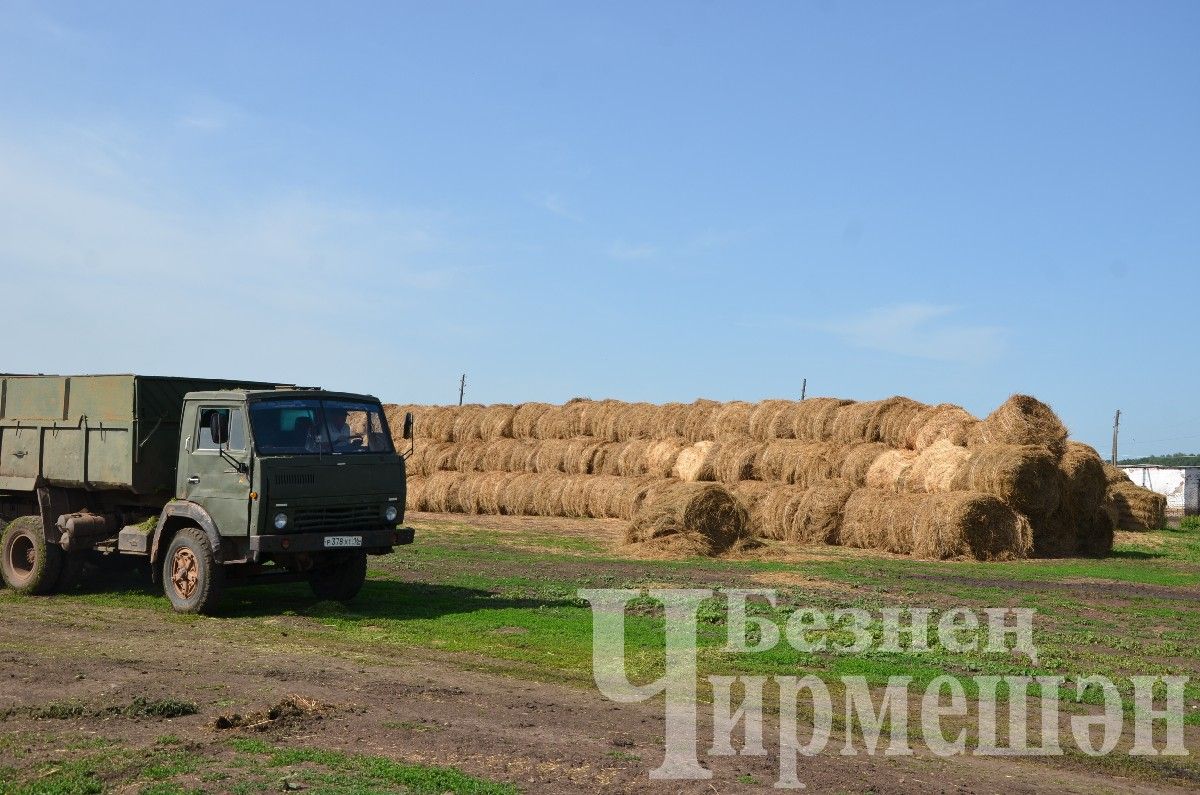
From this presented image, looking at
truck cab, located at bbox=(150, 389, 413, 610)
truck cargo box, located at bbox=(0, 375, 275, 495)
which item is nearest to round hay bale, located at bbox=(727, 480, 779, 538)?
truck cab, located at bbox=(150, 389, 413, 610)

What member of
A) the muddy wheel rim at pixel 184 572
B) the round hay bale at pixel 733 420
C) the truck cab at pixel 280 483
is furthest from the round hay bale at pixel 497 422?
the muddy wheel rim at pixel 184 572

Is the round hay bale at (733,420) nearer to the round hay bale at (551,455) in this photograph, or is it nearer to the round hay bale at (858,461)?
the round hay bale at (858,461)

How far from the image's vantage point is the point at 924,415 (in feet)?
91.2

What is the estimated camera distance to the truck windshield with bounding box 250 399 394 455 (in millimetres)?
13891

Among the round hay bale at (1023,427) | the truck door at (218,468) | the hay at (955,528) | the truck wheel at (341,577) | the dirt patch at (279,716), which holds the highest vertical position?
the round hay bale at (1023,427)

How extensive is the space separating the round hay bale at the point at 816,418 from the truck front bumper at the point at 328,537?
56.2 feet

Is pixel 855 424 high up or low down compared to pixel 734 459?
up

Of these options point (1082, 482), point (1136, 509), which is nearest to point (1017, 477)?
point (1082, 482)

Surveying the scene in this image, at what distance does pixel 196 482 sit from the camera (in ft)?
46.7

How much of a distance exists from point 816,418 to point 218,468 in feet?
63.0

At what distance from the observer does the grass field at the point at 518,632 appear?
7.27m

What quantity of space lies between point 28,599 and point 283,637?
5124 mm

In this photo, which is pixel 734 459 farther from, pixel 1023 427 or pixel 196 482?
pixel 196 482

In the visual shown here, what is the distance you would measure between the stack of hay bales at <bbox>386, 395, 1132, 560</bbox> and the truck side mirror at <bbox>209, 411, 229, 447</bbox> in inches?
445
